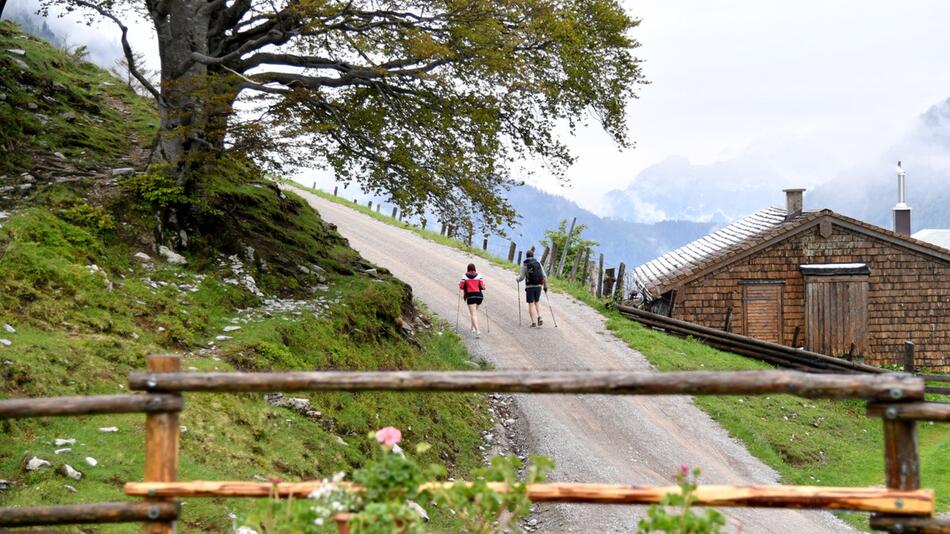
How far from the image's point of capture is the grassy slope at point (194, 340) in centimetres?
737

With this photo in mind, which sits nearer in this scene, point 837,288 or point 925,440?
point 925,440

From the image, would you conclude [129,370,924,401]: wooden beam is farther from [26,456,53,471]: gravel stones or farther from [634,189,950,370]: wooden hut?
[634,189,950,370]: wooden hut

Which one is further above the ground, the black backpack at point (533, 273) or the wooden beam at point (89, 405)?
the black backpack at point (533, 273)

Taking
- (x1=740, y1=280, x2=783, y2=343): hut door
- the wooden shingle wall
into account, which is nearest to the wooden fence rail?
the wooden shingle wall

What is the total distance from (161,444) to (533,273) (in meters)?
17.6

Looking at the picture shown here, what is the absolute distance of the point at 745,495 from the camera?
3.78m

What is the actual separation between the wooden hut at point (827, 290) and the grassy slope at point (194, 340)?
13137mm

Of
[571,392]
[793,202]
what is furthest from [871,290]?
[571,392]

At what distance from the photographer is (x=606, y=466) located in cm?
1305

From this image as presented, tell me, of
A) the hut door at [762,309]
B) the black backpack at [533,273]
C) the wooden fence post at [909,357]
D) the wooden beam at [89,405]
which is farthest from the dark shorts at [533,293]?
the wooden beam at [89,405]

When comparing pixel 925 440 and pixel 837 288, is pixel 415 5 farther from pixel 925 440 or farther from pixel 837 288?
pixel 837 288

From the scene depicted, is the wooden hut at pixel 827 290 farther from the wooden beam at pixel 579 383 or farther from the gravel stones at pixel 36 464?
the wooden beam at pixel 579 383

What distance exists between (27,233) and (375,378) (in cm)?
916

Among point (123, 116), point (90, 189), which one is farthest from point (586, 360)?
point (123, 116)
